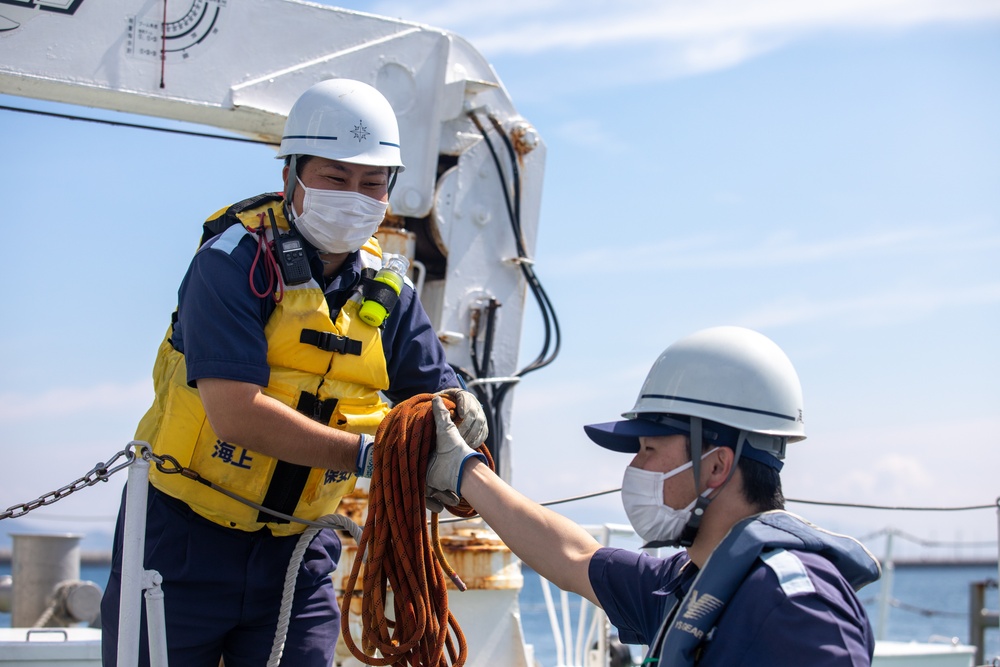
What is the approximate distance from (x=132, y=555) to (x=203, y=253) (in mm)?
934

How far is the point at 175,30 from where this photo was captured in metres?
5.13

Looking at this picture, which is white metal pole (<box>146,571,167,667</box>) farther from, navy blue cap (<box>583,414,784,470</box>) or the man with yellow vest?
navy blue cap (<box>583,414,784,470</box>)

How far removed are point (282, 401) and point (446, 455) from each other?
61 cm

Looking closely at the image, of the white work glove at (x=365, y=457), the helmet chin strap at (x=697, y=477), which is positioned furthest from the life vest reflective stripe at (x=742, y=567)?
the white work glove at (x=365, y=457)

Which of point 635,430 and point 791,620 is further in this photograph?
point 635,430

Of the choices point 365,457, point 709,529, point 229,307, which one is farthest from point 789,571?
point 229,307

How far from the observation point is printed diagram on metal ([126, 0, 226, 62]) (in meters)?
5.08

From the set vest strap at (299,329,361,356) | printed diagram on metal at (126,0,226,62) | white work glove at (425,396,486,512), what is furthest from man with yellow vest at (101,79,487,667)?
printed diagram on metal at (126,0,226,62)

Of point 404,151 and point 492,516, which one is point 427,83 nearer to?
point 404,151

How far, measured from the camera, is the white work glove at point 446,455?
10.8ft

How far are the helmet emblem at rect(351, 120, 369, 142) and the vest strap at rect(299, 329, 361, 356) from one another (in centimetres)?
65

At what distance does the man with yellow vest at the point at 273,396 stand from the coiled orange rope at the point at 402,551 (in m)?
0.19

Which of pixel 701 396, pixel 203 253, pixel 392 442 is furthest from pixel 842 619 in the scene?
pixel 203 253

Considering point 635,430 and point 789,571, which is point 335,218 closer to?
point 635,430
